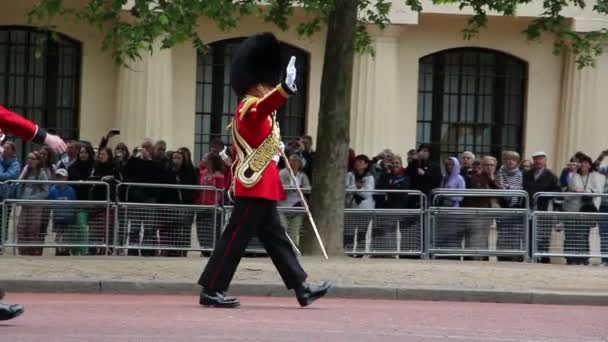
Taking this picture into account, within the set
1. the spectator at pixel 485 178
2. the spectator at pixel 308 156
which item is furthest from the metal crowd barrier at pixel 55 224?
the spectator at pixel 485 178

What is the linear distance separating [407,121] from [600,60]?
341cm

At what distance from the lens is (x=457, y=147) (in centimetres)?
2838

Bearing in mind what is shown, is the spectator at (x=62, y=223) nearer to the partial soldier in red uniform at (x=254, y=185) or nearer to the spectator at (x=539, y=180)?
the spectator at (x=539, y=180)

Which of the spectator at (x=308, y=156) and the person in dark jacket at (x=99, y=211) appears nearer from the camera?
the person in dark jacket at (x=99, y=211)

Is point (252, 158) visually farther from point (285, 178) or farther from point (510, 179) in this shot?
point (510, 179)

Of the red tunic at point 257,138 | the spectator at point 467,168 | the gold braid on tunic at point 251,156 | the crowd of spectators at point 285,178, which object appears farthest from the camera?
Result: the spectator at point 467,168

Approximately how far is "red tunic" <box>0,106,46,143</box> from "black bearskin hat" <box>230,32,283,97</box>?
247cm

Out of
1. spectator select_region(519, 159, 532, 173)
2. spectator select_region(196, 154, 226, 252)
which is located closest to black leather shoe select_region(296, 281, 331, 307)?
spectator select_region(196, 154, 226, 252)

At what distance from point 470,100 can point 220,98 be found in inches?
174

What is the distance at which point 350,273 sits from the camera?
16391mm

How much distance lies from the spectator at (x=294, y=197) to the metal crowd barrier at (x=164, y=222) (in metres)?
0.95

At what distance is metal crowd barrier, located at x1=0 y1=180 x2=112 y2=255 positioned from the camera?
720 inches

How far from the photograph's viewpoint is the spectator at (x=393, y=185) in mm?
20000

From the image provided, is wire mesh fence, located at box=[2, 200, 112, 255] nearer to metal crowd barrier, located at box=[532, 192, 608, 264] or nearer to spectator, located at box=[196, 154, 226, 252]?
spectator, located at box=[196, 154, 226, 252]
